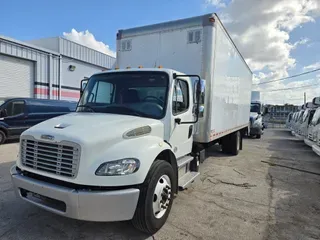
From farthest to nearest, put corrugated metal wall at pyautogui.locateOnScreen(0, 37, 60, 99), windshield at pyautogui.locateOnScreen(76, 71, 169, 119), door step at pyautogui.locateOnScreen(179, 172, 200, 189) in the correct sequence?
corrugated metal wall at pyautogui.locateOnScreen(0, 37, 60, 99), door step at pyautogui.locateOnScreen(179, 172, 200, 189), windshield at pyautogui.locateOnScreen(76, 71, 169, 119)

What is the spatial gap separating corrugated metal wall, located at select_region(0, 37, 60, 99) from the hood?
537 inches

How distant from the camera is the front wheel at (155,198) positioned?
3.04 m

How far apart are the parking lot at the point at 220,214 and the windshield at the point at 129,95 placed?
170 centimetres

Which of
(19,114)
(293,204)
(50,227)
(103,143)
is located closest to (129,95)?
(103,143)

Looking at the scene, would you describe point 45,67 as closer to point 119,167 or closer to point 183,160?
point 183,160

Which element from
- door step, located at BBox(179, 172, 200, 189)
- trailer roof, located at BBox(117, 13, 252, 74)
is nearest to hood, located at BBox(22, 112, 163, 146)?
door step, located at BBox(179, 172, 200, 189)

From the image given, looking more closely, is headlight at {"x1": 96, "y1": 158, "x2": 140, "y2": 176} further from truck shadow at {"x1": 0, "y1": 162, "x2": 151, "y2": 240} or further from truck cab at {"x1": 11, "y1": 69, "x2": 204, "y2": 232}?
truck shadow at {"x1": 0, "y1": 162, "x2": 151, "y2": 240}

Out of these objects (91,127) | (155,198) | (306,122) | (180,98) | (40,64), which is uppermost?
(40,64)

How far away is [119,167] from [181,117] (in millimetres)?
1777

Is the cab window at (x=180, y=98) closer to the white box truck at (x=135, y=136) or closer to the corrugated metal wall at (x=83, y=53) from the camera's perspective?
the white box truck at (x=135, y=136)

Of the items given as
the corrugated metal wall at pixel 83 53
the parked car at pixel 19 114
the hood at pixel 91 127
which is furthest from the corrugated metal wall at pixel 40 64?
the hood at pixel 91 127

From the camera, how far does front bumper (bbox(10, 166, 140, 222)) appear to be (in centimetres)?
272

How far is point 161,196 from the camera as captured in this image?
3.43 meters

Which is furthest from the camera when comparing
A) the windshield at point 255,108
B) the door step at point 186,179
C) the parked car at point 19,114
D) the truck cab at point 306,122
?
the windshield at point 255,108
